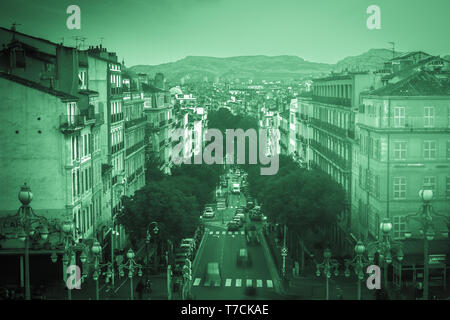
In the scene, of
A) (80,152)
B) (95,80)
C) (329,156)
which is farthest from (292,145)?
(80,152)

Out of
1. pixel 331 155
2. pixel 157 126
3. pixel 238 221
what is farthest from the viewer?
pixel 157 126

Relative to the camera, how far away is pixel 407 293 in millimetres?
33562

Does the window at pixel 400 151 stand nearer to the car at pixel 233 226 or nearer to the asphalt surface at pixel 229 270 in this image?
the asphalt surface at pixel 229 270

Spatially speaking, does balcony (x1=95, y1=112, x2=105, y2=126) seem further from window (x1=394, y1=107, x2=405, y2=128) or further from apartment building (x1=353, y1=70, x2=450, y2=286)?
window (x1=394, y1=107, x2=405, y2=128)

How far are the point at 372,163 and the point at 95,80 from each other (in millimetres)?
16364

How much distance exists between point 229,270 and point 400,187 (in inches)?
408

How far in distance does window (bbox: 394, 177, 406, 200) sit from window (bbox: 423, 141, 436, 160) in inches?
56.3

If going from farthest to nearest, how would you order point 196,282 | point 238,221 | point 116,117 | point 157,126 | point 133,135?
point 157,126 → point 238,221 → point 133,135 → point 116,117 → point 196,282

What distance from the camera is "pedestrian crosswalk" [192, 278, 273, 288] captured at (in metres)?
38.3

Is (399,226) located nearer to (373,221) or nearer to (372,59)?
(373,221)

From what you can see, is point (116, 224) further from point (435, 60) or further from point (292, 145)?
point (292, 145)

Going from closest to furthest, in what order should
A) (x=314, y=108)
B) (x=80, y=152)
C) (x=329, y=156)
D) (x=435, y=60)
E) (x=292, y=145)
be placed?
(x=80, y=152)
(x=435, y=60)
(x=329, y=156)
(x=314, y=108)
(x=292, y=145)

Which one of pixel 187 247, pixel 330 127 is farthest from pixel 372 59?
pixel 187 247

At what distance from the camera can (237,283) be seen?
1539 inches
